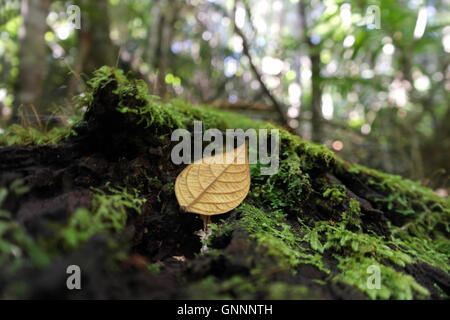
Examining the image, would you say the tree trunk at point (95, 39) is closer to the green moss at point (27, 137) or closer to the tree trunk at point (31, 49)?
Result: the tree trunk at point (31, 49)

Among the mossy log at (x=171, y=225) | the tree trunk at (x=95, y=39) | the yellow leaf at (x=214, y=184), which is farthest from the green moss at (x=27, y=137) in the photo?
the tree trunk at (x=95, y=39)

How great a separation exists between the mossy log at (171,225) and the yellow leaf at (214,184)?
93 mm

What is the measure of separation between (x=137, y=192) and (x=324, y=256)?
110cm

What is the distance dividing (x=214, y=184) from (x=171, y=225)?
333 millimetres

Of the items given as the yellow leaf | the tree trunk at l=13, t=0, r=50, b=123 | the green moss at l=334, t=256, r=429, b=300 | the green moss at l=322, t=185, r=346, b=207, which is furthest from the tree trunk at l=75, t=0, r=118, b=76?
the green moss at l=334, t=256, r=429, b=300

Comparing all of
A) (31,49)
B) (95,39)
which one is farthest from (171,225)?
(95,39)

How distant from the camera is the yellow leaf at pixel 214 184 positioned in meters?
1.45

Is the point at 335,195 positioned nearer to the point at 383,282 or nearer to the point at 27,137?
the point at 383,282

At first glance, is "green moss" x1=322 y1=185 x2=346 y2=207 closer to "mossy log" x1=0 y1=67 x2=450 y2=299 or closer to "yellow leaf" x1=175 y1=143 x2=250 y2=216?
"mossy log" x1=0 y1=67 x2=450 y2=299

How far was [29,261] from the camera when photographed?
0.78m

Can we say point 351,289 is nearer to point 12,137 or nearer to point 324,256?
point 324,256

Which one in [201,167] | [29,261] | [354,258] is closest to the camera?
[29,261]

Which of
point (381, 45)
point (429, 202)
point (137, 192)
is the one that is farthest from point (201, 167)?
point (381, 45)

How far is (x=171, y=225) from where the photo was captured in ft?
4.87
